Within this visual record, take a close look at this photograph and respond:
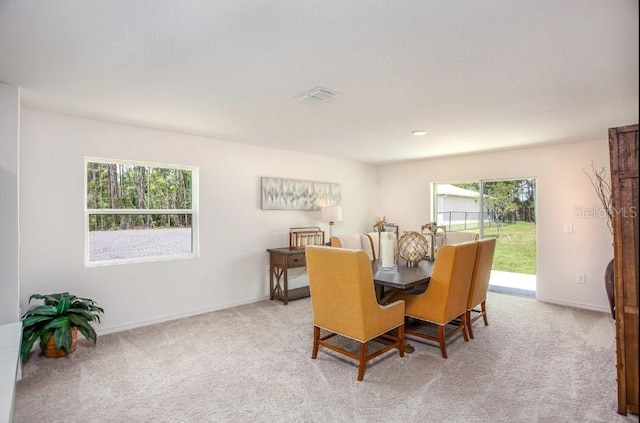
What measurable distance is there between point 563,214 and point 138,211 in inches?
211

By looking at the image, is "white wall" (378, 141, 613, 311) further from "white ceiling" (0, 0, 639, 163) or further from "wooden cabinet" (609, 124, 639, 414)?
"wooden cabinet" (609, 124, 639, 414)

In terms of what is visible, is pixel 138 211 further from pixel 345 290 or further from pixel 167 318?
pixel 345 290

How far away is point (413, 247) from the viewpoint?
3.62 m

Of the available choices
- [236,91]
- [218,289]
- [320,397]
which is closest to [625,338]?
[320,397]

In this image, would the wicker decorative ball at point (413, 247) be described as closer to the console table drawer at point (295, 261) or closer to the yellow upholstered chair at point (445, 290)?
the yellow upholstered chair at point (445, 290)

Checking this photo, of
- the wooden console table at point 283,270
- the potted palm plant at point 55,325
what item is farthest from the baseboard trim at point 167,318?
the potted palm plant at point 55,325

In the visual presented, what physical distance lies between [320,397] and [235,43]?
2297 mm

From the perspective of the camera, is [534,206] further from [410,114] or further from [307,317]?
[307,317]

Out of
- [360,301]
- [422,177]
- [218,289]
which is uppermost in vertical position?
[422,177]

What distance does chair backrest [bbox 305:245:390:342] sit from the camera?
98.8 inches

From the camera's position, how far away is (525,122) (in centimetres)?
348

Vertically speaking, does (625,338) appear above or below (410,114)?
below

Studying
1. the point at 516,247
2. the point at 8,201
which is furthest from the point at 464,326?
the point at 8,201

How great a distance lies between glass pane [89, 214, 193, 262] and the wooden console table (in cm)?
112
